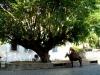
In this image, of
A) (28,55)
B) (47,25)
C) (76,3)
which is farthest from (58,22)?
(28,55)

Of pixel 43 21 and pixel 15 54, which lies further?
pixel 15 54

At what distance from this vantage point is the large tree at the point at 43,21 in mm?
16031

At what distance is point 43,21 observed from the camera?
765 inches

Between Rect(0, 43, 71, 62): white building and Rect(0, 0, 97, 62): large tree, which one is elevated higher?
Rect(0, 0, 97, 62): large tree

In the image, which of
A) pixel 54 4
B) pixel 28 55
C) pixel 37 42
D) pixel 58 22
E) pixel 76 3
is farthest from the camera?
pixel 28 55

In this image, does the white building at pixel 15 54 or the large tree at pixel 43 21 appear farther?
the white building at pixel 15 54

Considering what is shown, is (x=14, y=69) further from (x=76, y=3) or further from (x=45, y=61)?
(x=76, y=3)

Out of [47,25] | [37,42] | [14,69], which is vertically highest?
[47,25]

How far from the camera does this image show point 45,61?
21.9 metres

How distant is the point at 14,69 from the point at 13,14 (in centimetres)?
462

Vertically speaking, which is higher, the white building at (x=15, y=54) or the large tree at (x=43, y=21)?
the large tree at (x=43, y=21)

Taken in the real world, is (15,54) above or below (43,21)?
below

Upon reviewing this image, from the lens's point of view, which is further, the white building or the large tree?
the white building

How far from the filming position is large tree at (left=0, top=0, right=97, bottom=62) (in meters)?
16.0
